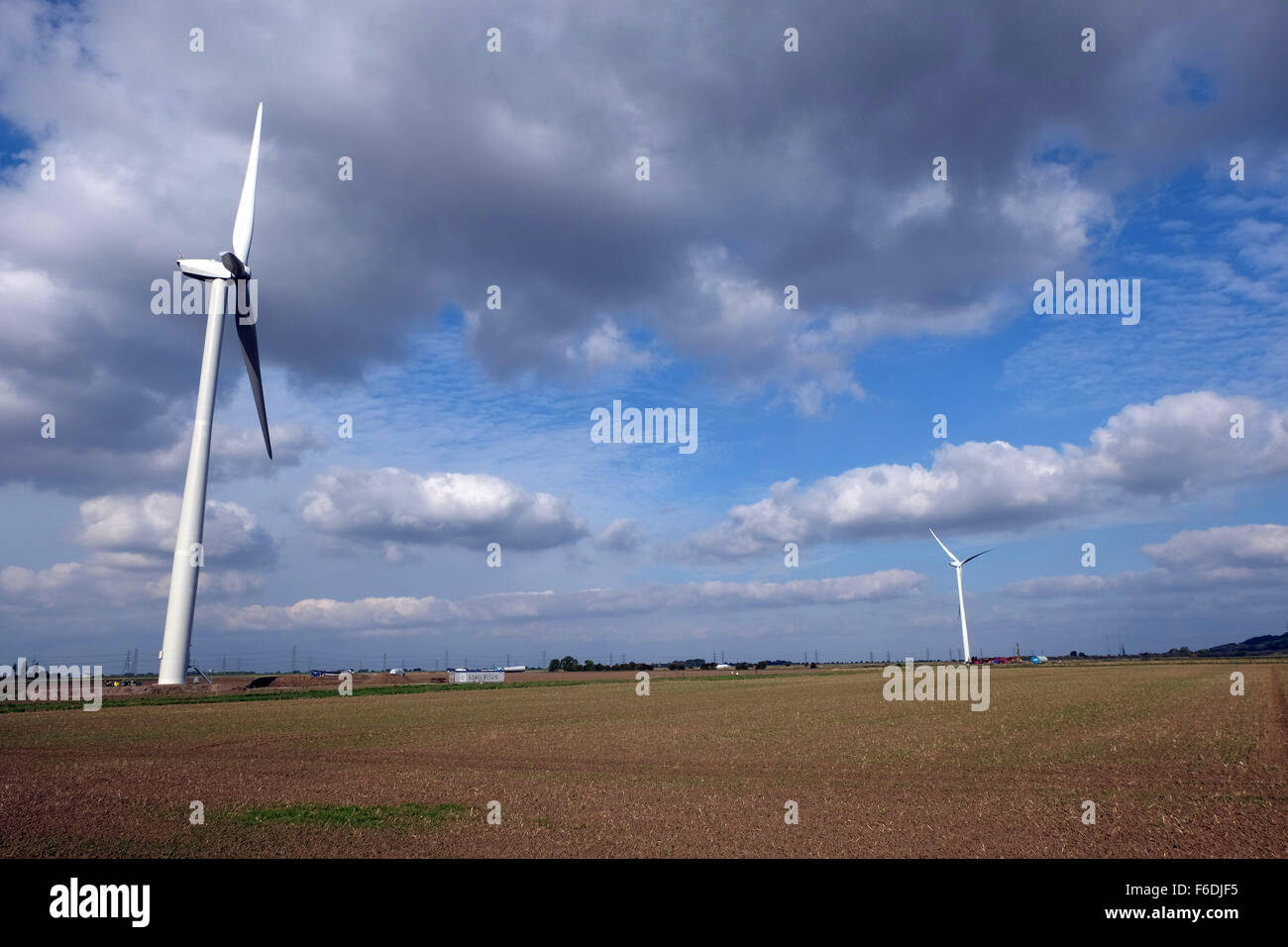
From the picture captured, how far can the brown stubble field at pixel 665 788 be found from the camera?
57.4 ft

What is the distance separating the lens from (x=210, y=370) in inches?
2844

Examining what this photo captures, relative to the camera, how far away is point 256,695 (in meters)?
93.3

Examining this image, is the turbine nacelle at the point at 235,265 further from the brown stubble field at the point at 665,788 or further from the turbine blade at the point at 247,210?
the brown stubble field at the point at 665,788

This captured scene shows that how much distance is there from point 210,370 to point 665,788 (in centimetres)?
6472

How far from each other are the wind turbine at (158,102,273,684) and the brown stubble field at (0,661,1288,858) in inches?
1125

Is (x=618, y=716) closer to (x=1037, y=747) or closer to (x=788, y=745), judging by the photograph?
(x=788, y=745)

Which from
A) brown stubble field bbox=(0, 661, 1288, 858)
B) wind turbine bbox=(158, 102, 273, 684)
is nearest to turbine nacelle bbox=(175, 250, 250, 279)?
wind turbine bbox=(158, 102, 273, 684)

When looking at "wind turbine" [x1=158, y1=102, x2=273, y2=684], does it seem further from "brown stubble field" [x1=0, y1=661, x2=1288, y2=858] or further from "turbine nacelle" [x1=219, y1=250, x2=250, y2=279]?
"brown stubble field" [x1=0, y1=661, x2=1288, y2=858]

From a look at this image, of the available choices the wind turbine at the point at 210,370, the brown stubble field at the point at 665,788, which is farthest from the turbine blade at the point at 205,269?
the brown stubble field at the point at 665,788

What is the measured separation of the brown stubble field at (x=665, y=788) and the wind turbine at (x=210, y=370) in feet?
93.7

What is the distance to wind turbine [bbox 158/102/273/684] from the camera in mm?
72250

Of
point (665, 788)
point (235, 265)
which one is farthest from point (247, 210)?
point (665, 788)
